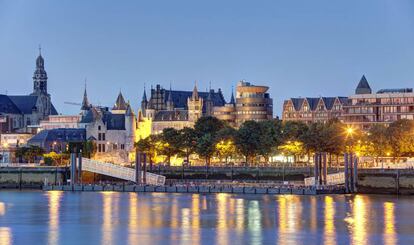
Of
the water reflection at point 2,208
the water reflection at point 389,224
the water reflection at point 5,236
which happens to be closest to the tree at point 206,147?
the water reflection at point 2,208

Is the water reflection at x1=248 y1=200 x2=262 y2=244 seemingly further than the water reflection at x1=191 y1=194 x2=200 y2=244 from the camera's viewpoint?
No

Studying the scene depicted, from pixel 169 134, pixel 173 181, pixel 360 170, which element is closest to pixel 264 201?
pixel 360 170

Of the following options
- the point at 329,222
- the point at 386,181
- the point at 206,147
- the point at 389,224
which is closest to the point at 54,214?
the point at 329,222

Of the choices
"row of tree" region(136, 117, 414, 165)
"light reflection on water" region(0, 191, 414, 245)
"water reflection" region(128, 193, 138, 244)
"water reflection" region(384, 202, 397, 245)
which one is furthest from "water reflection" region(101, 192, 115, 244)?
"row of tree" region(136, 117, 414, 165)

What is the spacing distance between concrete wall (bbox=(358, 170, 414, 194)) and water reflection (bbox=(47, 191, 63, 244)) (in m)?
38.6

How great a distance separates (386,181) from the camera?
136 meters

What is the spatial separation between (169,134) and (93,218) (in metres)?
98.0

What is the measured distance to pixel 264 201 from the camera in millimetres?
122500

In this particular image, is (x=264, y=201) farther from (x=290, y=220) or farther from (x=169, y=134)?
(x=169, y=134)

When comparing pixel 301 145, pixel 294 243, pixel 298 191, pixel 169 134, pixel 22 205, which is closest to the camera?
pixel 294 243

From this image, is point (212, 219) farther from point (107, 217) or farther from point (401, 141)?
point (401, 141)

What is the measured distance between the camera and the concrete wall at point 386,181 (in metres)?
134

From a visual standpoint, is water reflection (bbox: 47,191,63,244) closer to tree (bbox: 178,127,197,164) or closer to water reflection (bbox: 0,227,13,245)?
water reflection (bbox: 0,227,13,245)

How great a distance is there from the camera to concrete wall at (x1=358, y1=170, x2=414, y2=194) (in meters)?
134
